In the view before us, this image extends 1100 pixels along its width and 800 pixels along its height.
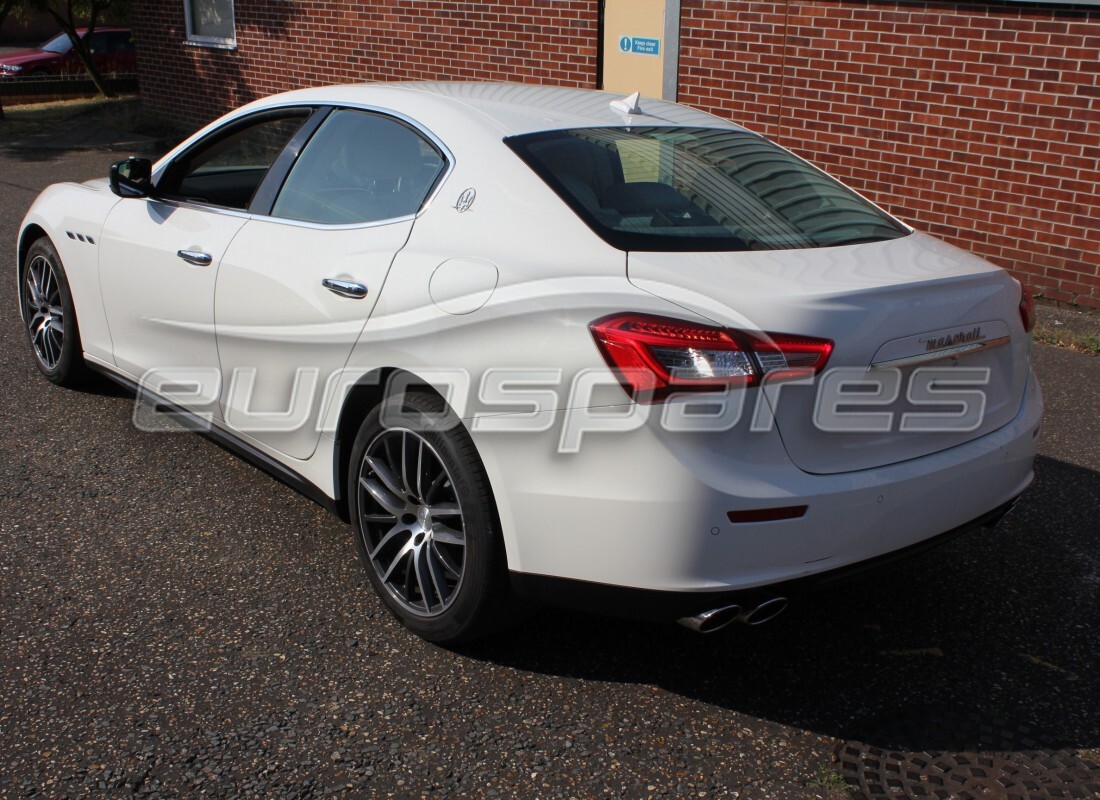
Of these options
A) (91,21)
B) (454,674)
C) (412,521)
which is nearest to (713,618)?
(454,674)

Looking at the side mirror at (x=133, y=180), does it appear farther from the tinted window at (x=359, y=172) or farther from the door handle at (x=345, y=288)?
the door handle at (x=345, y=288)

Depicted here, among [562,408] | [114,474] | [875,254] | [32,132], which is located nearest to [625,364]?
[562,408]

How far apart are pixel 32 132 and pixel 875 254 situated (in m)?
15.1

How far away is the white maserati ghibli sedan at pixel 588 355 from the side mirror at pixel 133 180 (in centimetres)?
44

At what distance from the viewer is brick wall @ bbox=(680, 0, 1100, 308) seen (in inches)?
296

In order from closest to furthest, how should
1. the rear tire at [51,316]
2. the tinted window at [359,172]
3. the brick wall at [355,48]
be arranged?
1. the tinted window at [359,172]
2. the rear tire at [51,316]
3. the brick wall at [355,48]

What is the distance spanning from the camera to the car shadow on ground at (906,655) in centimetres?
319

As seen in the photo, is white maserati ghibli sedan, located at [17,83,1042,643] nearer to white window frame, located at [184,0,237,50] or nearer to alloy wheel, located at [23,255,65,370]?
alloy wheel, located at [23,255,65,370]

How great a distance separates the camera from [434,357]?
3287 millimetres

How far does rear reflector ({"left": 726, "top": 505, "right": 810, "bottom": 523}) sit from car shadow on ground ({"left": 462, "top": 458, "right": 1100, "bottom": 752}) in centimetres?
59

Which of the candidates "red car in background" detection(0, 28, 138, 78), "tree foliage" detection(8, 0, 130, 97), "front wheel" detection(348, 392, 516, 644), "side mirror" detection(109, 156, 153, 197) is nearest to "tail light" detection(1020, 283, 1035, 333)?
"front wheel" detection(348, 392, 516, 644)

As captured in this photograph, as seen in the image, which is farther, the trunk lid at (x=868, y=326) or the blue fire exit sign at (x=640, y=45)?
the blue fire exit sign at (x=640, y=45)

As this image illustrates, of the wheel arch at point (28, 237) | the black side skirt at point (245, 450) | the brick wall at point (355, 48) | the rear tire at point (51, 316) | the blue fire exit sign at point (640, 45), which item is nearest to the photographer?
the black side skirt at point (245, 450)

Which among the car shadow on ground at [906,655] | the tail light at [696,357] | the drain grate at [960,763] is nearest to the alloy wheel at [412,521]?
the car shadow on ground at [906,655]
